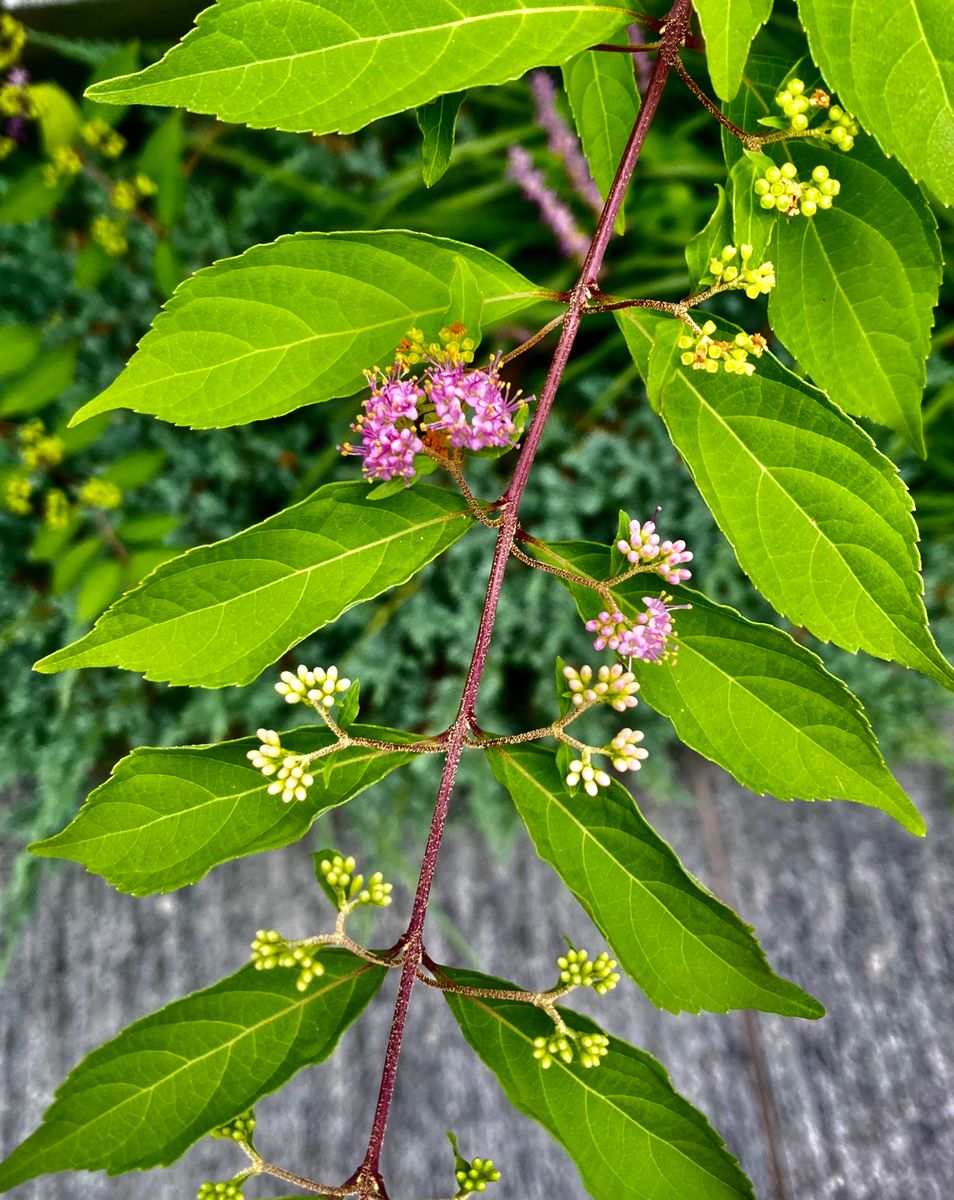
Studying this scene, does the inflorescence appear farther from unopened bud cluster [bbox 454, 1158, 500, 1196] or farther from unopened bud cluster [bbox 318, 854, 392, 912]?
unopened bud cluster [bbox 454, 1158, 500, 1196]

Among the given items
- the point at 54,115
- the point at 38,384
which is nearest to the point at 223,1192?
the point at 38,384

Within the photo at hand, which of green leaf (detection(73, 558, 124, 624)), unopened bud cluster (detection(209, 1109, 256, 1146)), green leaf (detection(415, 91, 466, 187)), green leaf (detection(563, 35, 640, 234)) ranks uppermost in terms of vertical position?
green leaf (detection(73, 558, 124, 624))

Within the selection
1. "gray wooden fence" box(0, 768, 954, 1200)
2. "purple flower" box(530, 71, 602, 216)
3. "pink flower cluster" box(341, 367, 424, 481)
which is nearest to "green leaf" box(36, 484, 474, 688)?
"pink flower cluster" box(341, 367, 424, 481)

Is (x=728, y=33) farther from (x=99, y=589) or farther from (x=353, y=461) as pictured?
(x=353, y=461)

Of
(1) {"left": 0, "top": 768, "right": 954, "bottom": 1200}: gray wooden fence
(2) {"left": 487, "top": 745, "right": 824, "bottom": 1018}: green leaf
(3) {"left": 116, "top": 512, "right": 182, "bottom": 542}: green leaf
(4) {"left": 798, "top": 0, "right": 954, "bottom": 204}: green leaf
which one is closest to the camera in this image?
(4) {"left": 798, "top": 0, "right": 954, "bottom": 204}: green leaf

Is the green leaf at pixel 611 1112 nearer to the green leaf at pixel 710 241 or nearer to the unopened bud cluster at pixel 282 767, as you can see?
the unopened bud cluster at pixel 282 767

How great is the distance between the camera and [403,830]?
1702 mm

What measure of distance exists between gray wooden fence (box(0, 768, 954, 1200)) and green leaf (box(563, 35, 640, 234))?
49.0 inches

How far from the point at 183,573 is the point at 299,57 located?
300 millimetres

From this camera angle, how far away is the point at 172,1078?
663mm

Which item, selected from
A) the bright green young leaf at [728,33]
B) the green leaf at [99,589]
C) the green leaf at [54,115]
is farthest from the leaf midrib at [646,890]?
the green leaf at [54,115]

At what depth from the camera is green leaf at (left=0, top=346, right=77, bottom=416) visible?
1.28m

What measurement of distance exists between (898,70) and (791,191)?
8cm

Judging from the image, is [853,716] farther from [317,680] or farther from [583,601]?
[317,680]
